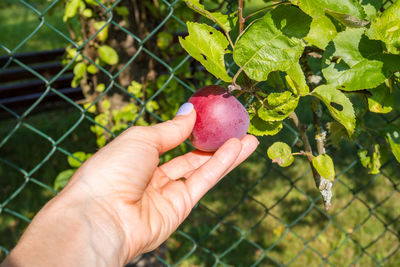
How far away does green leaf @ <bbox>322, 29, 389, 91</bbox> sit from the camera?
1023 millimetres

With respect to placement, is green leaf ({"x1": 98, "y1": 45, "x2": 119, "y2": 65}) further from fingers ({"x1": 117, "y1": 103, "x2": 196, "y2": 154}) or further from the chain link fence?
fingers ({"x1": 117, "y1": 103, "x2": 196, "y2": 154})

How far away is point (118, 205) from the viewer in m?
1.18

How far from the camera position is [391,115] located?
3.80 meters

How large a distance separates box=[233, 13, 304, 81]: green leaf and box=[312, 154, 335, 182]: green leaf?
0.39m

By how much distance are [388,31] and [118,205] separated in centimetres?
92

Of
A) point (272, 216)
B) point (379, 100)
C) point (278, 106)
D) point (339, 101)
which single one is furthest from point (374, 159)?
point (272, 216)

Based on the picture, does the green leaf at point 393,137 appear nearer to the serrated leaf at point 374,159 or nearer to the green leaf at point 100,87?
the serrated leaf at point 374,159

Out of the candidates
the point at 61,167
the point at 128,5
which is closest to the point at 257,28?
the point at 128,5

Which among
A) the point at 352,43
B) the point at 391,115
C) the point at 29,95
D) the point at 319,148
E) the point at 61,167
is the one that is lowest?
the point at 391,115

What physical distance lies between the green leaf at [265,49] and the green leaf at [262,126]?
23 centimetres

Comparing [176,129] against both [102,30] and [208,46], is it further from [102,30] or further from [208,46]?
[102,30]

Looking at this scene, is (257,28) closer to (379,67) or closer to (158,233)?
(379,67)

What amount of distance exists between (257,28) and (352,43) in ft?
0.97

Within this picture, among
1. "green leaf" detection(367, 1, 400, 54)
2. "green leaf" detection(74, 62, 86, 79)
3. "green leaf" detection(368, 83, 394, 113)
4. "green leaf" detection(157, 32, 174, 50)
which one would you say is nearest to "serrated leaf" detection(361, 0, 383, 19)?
"green leaf" detection(367, 1, 400, 54)
